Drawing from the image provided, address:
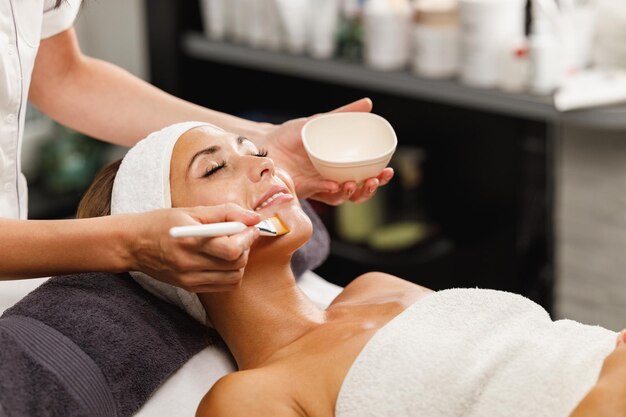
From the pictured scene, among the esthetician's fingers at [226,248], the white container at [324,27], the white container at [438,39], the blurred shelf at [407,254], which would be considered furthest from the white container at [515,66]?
the esthetician's fingers at [226,248]

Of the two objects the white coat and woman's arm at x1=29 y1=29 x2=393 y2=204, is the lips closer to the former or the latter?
woman's arm at x1=29 y1=29 x2=393 y2=204

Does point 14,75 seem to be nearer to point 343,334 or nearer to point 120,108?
point 120,108

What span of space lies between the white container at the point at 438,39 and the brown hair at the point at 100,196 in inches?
56.5

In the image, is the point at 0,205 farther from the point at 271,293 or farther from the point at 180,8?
the point at 180,8

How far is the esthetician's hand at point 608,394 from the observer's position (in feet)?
4.19

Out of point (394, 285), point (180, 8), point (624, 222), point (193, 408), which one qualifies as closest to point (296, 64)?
point (180, 8)

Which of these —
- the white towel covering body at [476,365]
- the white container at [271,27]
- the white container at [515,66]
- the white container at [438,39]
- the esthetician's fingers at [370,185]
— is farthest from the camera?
the white container at [271,27]

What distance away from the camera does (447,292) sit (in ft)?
5.20

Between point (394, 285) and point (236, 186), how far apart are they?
Answer: 37 centimetres

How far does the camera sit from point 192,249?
4.30 ft

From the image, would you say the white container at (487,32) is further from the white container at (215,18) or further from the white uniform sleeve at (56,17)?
the white uniform sleeve at (56,17)

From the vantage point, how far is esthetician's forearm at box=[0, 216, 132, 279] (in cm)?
138

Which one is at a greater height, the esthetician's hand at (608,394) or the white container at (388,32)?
the esthetician's hand at (608,394)

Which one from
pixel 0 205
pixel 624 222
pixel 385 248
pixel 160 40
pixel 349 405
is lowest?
pixel 385 248
